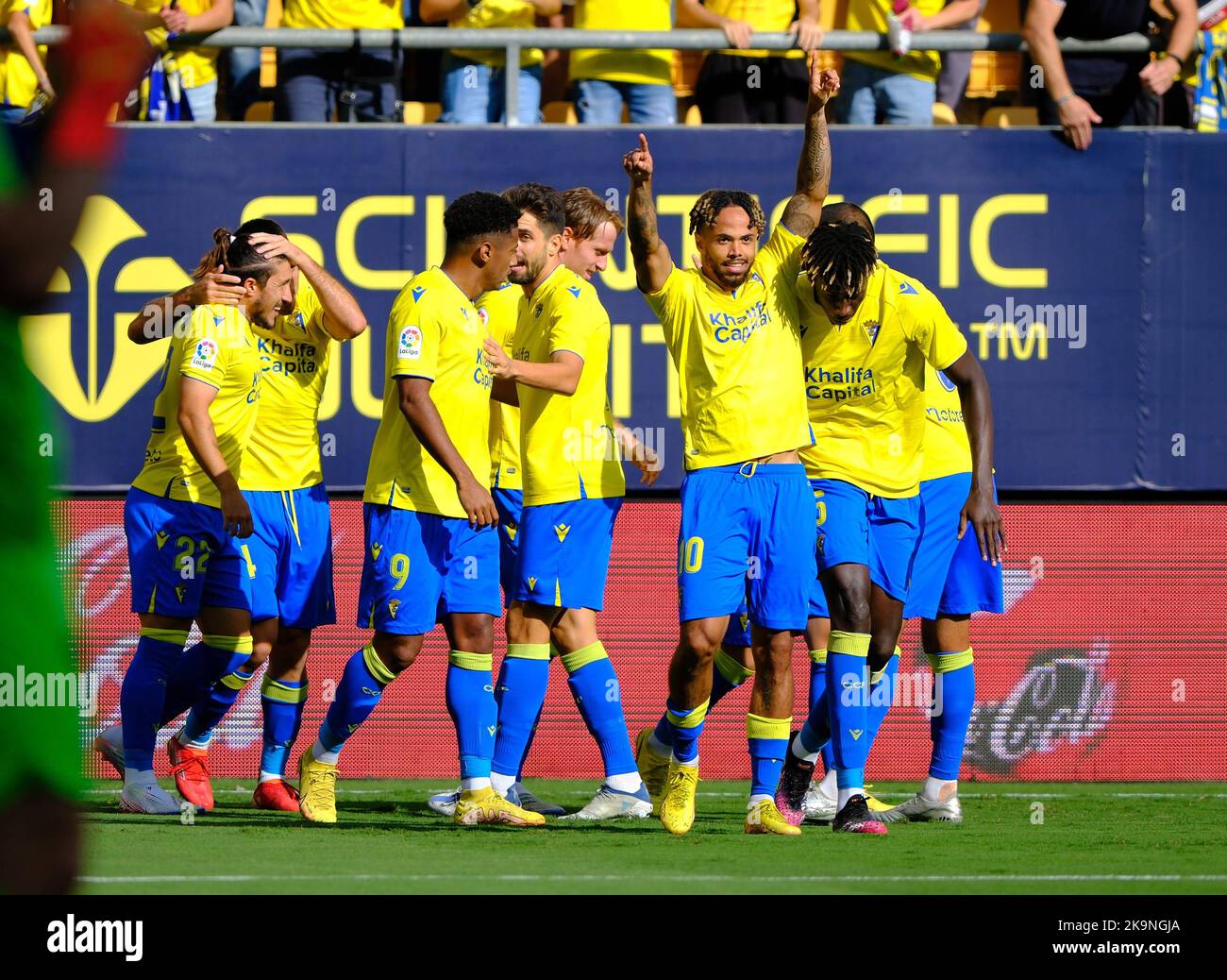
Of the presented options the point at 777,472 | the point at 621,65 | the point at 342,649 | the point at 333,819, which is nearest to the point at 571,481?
the point at 777,472

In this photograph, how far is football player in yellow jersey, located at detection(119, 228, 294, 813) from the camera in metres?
7.88

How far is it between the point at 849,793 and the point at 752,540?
110cm

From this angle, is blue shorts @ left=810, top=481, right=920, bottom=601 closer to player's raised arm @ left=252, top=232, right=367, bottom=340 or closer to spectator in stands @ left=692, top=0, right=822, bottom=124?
player's raised arm @ left=252, top=232, right=367, bottom=340

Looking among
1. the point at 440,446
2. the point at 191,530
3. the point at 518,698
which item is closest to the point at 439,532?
the point at 440,446

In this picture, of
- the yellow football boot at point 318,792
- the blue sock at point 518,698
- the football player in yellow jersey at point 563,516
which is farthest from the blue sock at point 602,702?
the yellow football boot at point 318,792

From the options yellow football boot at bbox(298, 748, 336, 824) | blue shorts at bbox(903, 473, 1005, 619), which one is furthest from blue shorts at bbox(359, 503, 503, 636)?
blue shorts at bbox(903, 473, 1005, 619)

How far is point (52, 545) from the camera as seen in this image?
119 inches

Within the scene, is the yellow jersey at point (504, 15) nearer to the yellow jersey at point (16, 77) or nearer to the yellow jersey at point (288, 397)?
the yellow jersey at point (16, 77)

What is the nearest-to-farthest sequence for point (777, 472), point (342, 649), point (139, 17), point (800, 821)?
point (139, 17)
point (777, 472)
point (800, 821)
point (342, 649)

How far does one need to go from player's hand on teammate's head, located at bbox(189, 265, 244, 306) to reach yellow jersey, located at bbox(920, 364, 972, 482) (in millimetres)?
3030

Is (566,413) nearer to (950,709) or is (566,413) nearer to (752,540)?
(752,540)

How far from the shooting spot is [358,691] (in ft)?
24.0
